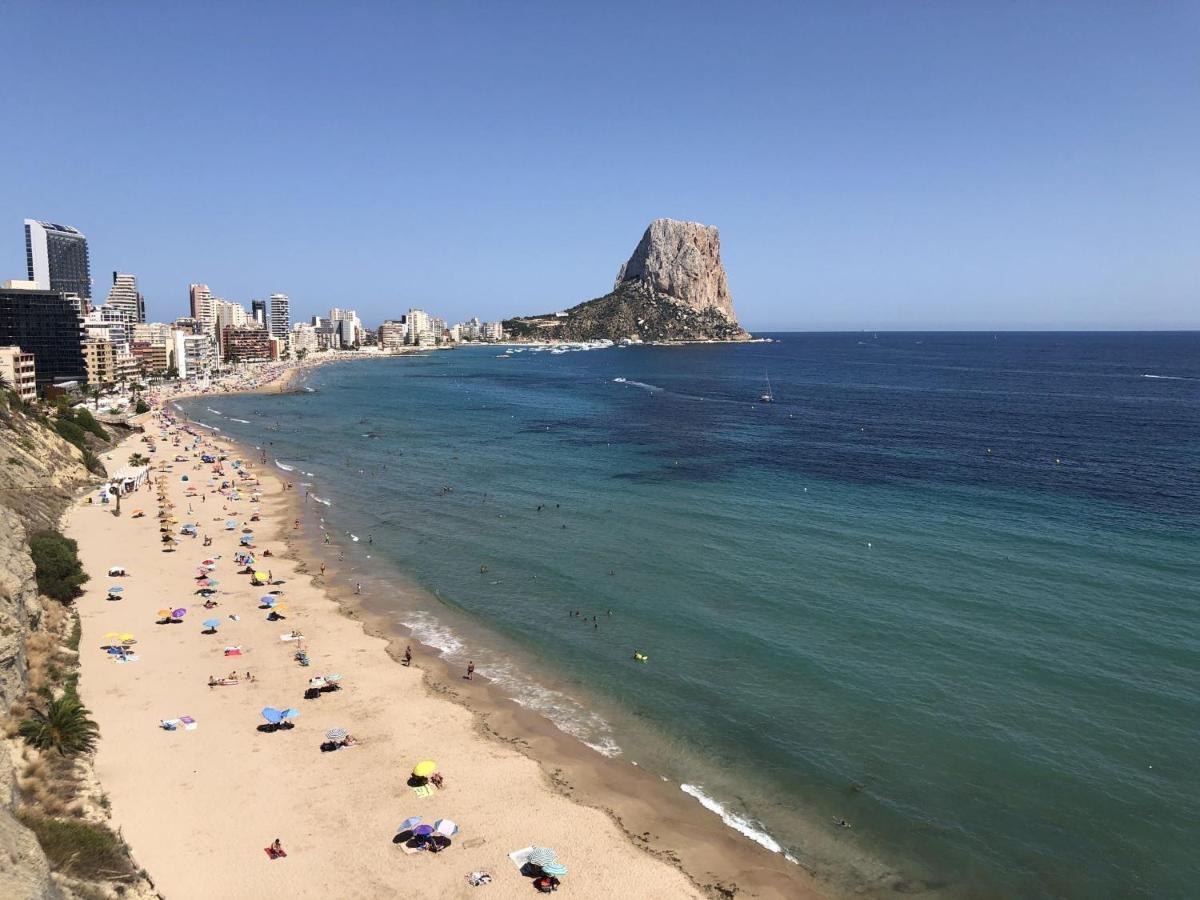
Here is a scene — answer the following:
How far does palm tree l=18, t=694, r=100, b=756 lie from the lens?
2239 centimetres

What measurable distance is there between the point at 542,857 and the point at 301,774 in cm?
943

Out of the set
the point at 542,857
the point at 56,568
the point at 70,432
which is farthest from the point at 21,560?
the point at 70,432

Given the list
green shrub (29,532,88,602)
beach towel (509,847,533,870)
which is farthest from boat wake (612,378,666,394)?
beach towel (509,847,533,870)

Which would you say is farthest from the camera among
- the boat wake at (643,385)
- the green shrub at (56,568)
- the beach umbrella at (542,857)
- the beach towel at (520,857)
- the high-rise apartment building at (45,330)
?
the boat wake at (643,385)

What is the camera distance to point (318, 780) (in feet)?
78.1

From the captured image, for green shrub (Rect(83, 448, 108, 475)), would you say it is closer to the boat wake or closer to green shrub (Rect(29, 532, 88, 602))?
green shrub (Rect(29, 532, 88, 602))

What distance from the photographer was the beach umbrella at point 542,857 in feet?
64.2

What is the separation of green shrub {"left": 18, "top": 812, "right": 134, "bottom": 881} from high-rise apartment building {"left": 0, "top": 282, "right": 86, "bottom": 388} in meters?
115

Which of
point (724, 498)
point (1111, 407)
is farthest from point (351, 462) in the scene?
point (1111, 407)

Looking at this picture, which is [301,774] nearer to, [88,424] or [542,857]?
[542,857]

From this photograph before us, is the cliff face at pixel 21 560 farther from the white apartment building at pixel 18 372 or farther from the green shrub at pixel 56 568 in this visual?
the white apartment building at pixel 18 372

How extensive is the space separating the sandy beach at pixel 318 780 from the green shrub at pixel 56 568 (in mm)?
1332

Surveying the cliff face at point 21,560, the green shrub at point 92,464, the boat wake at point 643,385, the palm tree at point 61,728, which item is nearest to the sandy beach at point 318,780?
the palm tree at point 61,728

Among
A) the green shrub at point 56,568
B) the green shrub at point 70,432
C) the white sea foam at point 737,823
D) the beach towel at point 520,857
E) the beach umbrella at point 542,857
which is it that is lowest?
the white sea foam at point 737,823
